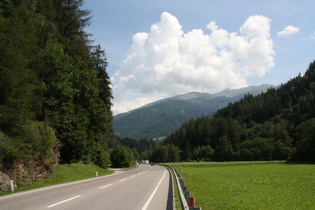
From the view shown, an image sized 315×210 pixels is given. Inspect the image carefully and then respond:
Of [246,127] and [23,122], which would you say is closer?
[23,122]

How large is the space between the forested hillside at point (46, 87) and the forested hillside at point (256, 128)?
93.6 metres

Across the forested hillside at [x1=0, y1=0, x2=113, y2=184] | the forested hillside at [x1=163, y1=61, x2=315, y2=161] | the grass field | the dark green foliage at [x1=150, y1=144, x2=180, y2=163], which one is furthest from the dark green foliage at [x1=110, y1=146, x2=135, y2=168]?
the dark green foliage at [x1=150, y1=144, x2=180, y2=163]

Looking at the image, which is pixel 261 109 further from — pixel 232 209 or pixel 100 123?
pixel 232 209

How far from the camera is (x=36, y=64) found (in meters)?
23.2

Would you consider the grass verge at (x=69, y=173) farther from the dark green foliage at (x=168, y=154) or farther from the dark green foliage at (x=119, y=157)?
the dark green foliage at (x=168, y=154)

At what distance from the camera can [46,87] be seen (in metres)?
24.9

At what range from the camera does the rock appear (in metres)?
15.5

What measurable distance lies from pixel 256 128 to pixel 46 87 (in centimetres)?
13513

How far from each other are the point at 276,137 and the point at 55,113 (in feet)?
408

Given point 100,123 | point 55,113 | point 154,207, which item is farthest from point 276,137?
point 154,207

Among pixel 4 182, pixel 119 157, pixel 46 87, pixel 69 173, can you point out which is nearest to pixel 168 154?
pixel 119 157

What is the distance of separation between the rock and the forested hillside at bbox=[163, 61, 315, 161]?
106m

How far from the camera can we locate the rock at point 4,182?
51.0ft

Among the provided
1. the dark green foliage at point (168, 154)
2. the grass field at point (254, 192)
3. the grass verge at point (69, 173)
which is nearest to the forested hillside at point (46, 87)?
the grass verge at point (69, 173)
